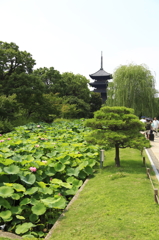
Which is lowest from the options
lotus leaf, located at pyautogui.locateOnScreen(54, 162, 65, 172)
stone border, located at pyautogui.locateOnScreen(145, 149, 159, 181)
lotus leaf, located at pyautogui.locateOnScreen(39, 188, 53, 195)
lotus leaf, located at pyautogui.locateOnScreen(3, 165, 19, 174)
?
stone border, located at pyautogui.locateOnScreen(145, 149, 159, 181)

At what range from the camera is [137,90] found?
1858 cm

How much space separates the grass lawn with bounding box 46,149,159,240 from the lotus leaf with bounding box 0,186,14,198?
1008 millimetres

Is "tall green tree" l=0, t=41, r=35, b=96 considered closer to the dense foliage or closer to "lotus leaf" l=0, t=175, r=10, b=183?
the dense foliage

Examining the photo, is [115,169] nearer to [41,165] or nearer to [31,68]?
[41,165]

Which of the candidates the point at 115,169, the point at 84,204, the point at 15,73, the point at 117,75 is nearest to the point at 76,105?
the point at 117,75

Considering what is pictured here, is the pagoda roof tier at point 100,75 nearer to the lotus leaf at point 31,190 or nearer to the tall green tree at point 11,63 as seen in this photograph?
the tall green tree at point 11,63

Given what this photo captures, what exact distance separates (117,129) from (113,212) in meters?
3.16

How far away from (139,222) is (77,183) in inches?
79.8

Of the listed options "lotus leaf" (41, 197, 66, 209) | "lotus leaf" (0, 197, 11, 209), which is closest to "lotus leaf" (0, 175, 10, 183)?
"lotus leaf" (0, 197, 11, 209)

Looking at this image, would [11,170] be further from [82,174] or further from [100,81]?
[100,81]

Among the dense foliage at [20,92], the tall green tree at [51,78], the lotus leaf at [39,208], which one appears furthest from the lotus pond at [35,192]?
the tall green tree at [51,78]

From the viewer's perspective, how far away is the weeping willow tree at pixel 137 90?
1834 centimetres

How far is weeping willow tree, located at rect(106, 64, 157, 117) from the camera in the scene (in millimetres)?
18344

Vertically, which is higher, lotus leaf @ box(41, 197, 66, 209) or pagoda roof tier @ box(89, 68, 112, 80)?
pagoda roof tier @ box(89, 68, 112, 80)
